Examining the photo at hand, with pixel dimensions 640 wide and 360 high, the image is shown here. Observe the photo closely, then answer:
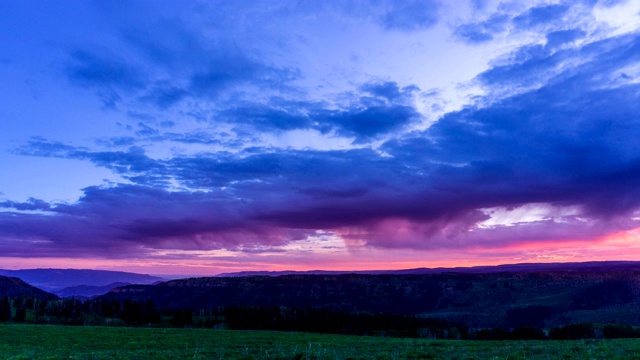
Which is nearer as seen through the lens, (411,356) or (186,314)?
(411,356)

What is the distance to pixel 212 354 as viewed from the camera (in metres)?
41.4

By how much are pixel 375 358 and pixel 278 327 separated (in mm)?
148647

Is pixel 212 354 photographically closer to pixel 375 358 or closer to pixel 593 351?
pixel 375 358

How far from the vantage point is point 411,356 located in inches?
1431

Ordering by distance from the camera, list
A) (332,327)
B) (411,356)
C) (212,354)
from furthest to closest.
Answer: (332,327) < (212,354) < (411,356)

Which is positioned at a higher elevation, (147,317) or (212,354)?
(212,354)

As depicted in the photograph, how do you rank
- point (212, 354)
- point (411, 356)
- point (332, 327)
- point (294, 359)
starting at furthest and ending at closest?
point (332, 327), point (212, 354), point (411, 356), point (294, 359)

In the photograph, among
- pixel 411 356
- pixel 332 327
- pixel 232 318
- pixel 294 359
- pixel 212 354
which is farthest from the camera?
pixel 232 318

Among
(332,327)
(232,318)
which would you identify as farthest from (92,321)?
(332,327)

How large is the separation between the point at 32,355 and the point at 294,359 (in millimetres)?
26063

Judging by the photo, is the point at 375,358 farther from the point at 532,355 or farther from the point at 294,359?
the point at 532,355

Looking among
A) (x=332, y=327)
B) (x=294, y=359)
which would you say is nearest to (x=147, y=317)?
(x=332, y=327)

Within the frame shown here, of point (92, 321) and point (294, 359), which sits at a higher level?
point (294, 359)

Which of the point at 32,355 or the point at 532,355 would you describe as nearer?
the point at 532,355
